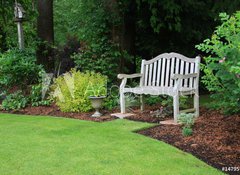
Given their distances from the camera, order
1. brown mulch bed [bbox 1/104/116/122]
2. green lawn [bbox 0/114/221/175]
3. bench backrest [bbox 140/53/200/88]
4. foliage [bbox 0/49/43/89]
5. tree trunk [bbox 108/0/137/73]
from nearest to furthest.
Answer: green lawn [bbox 0/114/221/175] → bench backrest [bbox 140/53/200/88] → brown mulch bed [bbox 1/104/116/122] → foliage [bbox 0/49/43/89] → tree trunk [bbox 108/0/137/73]

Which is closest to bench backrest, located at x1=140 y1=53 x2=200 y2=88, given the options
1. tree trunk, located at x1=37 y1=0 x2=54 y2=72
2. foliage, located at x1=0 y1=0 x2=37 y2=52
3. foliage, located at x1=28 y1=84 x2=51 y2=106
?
foliage, located at x1=28 y1=84 x2=51 y2=106

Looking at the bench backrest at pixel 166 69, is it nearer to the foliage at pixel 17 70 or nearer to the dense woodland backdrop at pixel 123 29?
the dense woodland backdrop at pixel 123 29

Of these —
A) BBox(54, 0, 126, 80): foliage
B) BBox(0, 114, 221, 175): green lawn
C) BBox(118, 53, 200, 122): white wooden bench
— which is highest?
BBox(54, 0, 126, 80): foliage

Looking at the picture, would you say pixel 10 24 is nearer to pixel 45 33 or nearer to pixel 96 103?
pixel 45 33

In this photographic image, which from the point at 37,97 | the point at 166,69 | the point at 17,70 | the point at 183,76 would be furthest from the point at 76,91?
the point at 183,76

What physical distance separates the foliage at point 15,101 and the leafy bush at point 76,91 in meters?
1.30

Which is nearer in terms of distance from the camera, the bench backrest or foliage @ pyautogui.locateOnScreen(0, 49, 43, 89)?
the bench backrest

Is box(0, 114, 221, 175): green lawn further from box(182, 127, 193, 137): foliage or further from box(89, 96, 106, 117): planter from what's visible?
box(89, 96, 106, 117): planter

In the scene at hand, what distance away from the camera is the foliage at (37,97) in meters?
8.78

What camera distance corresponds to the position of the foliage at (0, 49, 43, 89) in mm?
8734

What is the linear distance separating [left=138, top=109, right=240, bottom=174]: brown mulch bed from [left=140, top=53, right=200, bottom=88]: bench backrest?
108 centimetres

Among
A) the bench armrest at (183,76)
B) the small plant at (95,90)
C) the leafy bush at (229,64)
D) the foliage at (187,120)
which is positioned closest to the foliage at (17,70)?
the small plant at (95,90)

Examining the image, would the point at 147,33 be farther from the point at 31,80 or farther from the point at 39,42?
the point at 31,80

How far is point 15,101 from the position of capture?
8969 mm
